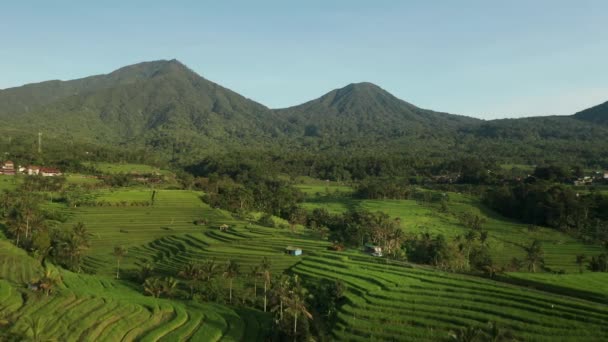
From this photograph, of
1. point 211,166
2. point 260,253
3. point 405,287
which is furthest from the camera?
point 211,166

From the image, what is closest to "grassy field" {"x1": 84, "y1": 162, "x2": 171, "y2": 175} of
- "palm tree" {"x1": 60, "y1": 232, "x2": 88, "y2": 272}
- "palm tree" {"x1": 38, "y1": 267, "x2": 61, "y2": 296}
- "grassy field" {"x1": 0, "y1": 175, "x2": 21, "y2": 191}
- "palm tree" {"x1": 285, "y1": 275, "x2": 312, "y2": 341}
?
"grassy field" {"x1": 0, "y1": 175, "x2": 21, "y2": 191}

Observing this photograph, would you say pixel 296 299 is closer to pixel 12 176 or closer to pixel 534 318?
pixel 534 318

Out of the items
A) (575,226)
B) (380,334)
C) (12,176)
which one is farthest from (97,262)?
(575,226)

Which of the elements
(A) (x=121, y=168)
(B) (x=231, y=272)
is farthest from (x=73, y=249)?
(A) (x=121, y=168)

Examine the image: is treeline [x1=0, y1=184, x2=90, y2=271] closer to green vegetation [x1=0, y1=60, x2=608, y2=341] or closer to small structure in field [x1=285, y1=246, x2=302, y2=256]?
green vegetation [x1=0, y1=60, x2=608, y2=341]

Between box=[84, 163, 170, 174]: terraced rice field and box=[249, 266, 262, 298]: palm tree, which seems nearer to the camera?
box=[249, 266, 262, 298]: palm tree

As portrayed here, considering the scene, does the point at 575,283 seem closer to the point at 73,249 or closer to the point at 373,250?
the point at 373,250
